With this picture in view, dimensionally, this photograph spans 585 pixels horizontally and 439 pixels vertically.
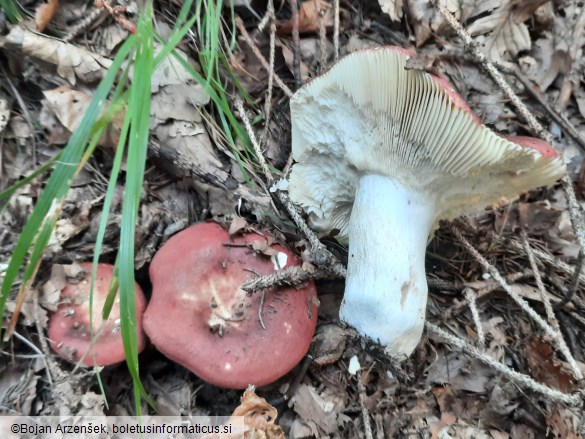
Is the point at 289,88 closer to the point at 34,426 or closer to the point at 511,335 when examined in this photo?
the point at 511,335

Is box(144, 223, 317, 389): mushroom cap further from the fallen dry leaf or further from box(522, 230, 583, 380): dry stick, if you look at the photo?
box(522, 230, 583, 380): dry stick

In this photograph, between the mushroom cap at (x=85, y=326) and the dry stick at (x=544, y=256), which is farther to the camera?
the dry stick at (x=544, y=256)

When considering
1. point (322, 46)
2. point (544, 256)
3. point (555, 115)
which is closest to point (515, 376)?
point (544, 256)

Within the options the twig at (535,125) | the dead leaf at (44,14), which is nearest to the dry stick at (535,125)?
the twig at (535,125)

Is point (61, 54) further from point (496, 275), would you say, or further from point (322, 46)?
point (496, 275)

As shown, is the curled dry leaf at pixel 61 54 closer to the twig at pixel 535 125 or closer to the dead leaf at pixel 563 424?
the twig at pixel 535 125

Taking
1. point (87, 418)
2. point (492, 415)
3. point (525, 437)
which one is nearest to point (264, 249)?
point (87, 418)
